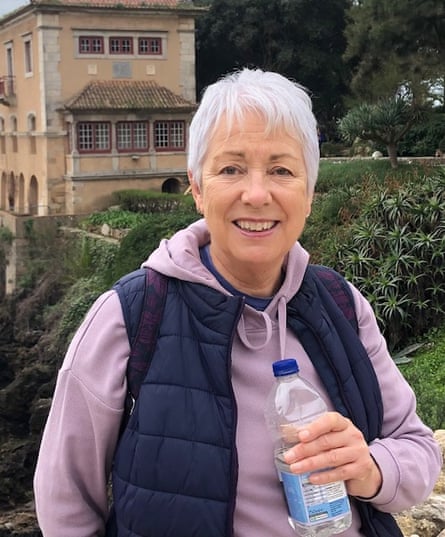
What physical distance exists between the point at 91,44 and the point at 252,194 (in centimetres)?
2625

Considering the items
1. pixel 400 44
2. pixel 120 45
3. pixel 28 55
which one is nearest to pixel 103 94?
pixel 120 45

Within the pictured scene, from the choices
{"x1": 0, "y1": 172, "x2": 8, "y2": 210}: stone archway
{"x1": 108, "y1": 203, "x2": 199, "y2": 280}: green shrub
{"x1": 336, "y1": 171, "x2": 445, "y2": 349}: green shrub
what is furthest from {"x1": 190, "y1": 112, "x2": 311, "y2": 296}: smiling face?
{"x1": 0, "y1": 172, "x2": 8, "y2": 210}: stone archway

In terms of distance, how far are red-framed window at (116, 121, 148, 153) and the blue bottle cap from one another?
25717 millimetres

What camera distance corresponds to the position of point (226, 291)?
1.87 metres

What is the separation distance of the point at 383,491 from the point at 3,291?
79.1 ft

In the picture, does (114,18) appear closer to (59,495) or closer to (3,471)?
(3,471)

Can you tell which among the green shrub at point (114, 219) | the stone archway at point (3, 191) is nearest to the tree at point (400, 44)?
the green shrub at point (114, 219)

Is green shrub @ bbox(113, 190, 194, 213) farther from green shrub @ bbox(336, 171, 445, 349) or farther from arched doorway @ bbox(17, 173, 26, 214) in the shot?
green shrub @ bbox(336, 171, 445, 349)

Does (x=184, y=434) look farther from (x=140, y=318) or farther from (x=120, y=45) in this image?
(x=120, y=45)

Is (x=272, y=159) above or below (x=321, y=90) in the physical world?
below

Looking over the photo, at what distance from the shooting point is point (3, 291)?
973 inches

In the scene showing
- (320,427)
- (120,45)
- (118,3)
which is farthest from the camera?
(120,45)

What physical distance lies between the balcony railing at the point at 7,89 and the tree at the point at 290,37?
9.34 meters

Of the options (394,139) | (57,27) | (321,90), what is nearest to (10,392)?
(394,139)
